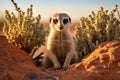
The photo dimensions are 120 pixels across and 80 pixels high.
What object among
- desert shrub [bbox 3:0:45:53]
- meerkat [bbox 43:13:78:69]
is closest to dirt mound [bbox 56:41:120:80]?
meerkat [bbox 43:13:78:69]

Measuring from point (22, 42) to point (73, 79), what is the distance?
282 centimetres

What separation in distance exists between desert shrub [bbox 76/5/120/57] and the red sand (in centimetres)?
140

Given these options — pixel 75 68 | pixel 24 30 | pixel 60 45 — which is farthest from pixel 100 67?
pixel 24 30

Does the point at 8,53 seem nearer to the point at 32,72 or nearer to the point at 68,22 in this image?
the point at 32,72

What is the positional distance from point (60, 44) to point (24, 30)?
3.76 ft

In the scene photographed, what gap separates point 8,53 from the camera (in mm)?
5906

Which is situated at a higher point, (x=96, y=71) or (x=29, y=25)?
(x=29, y=25)

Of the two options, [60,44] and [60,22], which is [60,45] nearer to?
[60,44]

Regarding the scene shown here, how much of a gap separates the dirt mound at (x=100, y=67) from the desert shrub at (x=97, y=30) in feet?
5.07

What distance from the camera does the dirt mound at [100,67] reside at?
4.92m

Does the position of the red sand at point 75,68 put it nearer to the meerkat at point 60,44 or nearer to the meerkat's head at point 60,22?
the meerkat at point 60,44

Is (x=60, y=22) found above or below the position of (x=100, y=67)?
above

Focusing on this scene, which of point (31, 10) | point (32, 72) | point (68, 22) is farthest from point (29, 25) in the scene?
point (32, 72)

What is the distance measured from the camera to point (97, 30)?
24.8ft
